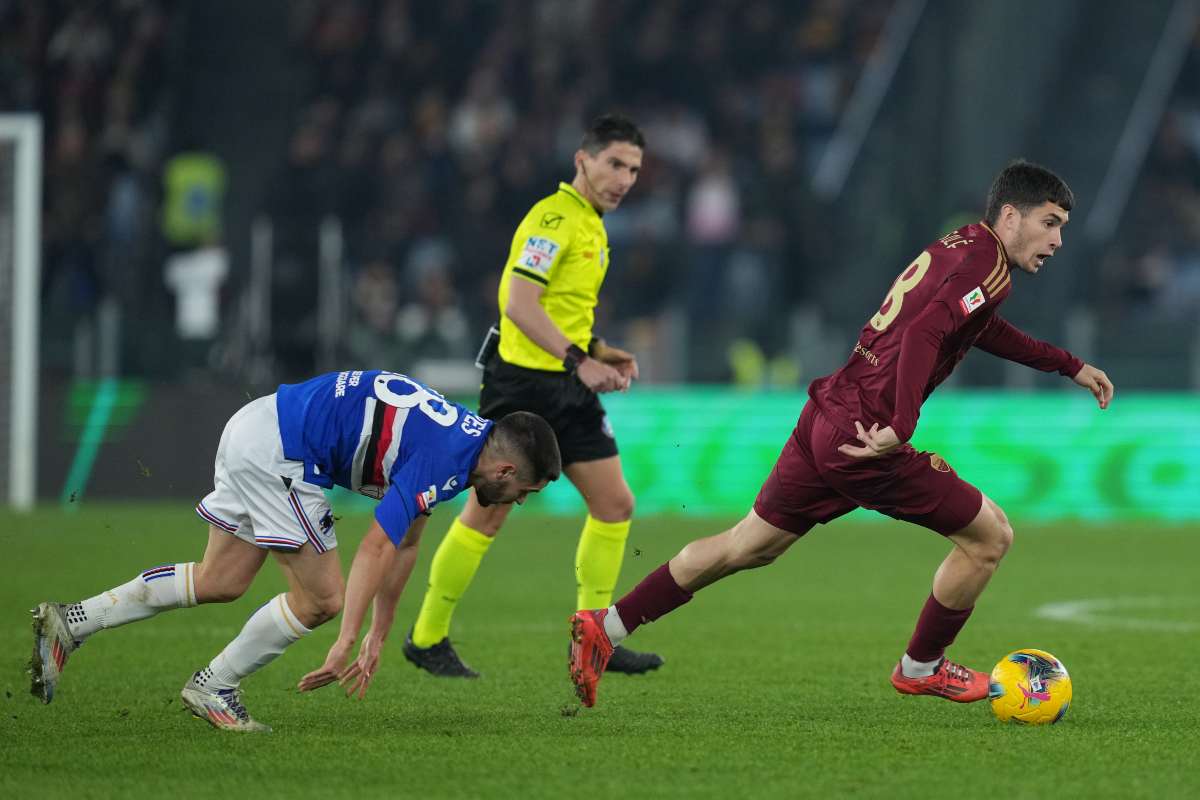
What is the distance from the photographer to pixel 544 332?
272 inches

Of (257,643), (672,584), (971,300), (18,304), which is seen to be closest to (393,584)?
(257,643)

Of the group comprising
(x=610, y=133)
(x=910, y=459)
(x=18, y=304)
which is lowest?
(x=18, y=304)

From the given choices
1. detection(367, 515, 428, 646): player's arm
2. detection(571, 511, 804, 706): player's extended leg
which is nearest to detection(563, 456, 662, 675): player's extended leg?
detection(571, 511, 804, 706): player's extended leg

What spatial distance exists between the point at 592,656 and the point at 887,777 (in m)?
1.37

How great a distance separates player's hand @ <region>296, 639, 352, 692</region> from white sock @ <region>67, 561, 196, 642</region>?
2.03ft

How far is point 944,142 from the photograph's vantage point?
1903 cm

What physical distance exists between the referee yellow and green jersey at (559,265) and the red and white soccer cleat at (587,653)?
4.19ft

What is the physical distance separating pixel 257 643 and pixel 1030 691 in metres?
2.34

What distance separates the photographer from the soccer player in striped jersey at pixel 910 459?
19.1 ft

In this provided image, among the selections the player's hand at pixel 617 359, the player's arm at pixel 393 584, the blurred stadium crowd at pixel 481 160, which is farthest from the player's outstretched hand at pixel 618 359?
the blurred stadium crowd at pixel 481 160

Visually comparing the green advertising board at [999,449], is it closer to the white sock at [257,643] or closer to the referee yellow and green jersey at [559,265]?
the referee yellow and green jersey at [559,265]

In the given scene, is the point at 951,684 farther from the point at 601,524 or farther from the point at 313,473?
the point at 313,473

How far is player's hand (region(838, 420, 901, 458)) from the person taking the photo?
577 centimetres

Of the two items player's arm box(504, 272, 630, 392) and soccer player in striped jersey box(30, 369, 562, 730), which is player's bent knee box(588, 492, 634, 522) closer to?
player's arm box(504, 272, 630, 392)
